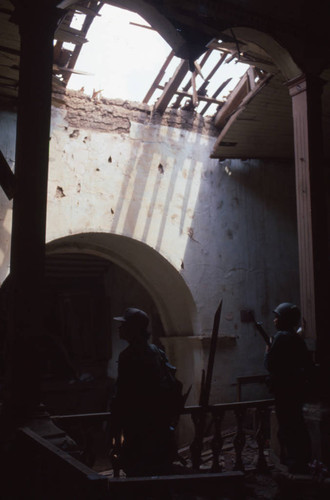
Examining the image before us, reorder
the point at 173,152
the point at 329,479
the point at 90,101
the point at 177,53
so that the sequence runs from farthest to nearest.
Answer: the point at 173,152 < the point at 90,101 < the point at 177,53 < the point at 329,479

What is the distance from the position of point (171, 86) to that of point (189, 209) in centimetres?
208

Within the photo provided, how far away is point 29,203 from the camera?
377 centimetres

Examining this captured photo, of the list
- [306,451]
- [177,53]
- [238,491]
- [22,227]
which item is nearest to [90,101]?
[177,53]

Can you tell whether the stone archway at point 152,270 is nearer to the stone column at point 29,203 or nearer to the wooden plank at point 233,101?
the wooden plank at point 233,101

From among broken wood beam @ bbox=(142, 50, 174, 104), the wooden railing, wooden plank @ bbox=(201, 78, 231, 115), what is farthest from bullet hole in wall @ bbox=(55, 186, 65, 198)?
the wooden railing

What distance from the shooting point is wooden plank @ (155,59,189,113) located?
8133mm

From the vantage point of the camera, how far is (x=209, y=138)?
30.0ft

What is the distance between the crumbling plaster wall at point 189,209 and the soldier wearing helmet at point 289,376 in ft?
12.5

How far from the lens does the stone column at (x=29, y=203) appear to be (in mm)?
3598

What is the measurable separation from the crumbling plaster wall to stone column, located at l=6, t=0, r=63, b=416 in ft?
12.4

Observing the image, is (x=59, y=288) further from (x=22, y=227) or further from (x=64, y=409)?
(x=22, y=227)

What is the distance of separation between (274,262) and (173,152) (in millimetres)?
2803

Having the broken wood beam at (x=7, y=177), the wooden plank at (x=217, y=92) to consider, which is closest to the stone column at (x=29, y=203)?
the broken wood beam at (x=7, y=177)

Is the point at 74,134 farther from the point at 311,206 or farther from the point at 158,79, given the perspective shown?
the point at 311,206
